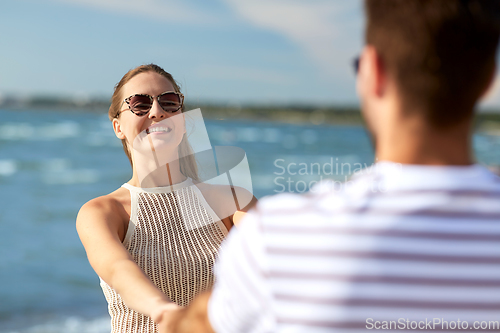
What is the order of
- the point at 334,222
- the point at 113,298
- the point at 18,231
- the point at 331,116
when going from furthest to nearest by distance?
the point at 331,116 → the point at 18,231 → the point at 113,298 → the point at 334,222

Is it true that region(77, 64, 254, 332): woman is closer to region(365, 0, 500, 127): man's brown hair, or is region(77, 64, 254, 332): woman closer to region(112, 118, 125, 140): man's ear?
region(112, 118, 125, 140): man's ear

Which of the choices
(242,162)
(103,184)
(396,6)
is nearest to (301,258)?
(396,6)

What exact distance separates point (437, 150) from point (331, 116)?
52333mm

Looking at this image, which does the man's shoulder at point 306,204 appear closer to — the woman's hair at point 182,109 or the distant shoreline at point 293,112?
the woman's hair at point 182,109

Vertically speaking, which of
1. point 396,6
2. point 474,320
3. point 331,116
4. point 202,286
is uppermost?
point 396,6

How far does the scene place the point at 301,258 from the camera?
0.94 meters

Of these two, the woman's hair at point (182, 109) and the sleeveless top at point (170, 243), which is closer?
the sleeveless top at point (170, 243)

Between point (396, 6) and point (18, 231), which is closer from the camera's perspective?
point (396, 6)

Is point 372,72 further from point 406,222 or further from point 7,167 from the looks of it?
point 7,167

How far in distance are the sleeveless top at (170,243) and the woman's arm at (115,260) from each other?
0.14 meters

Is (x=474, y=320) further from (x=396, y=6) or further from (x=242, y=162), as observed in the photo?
A: (x=242, y=162)

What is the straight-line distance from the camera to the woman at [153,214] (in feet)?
7.39

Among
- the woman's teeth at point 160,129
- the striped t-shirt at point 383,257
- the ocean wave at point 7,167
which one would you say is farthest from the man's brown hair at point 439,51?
the ocean wave at point 7,167

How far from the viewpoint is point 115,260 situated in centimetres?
202
